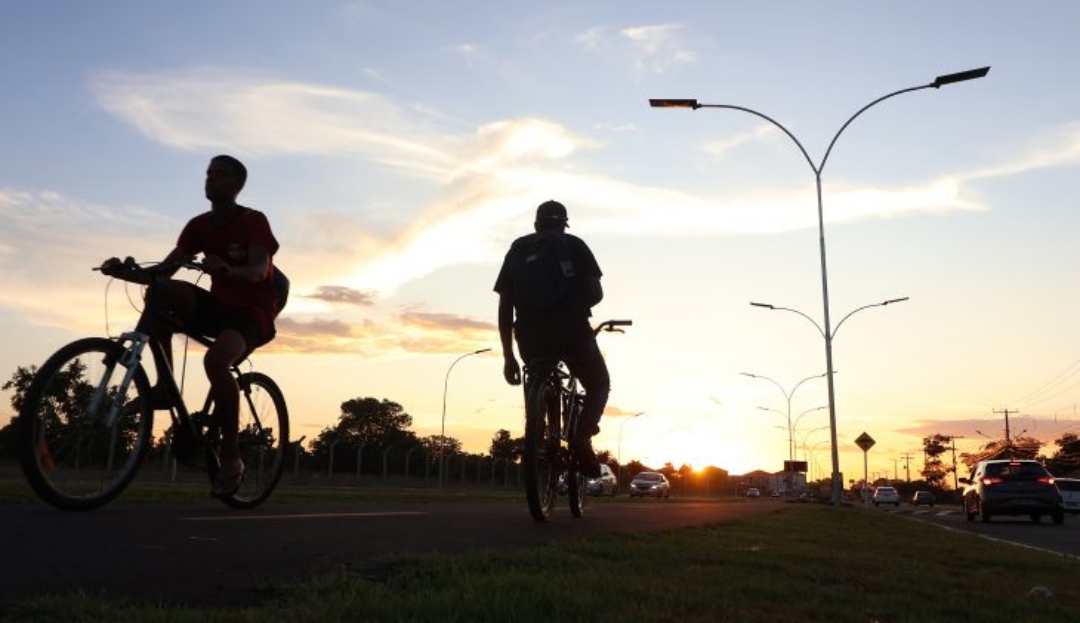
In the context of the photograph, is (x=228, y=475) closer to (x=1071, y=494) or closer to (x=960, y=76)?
(x=960, y=76)

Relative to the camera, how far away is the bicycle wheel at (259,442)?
260 inches

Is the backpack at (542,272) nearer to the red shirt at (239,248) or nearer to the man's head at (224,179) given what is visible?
the red shirt at (239,248)

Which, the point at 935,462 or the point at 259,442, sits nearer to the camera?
the point at 259,442

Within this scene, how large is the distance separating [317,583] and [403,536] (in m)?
2.04

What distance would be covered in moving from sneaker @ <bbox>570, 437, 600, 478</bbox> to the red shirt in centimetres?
241

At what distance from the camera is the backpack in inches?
261

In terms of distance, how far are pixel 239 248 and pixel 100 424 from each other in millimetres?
1246

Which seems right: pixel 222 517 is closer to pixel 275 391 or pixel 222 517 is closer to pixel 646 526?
pixel 275 391

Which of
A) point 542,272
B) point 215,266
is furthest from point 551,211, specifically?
point 215,266

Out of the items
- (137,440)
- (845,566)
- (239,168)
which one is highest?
(239,168)

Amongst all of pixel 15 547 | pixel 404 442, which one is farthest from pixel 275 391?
pixel 404 442

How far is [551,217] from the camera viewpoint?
7035 millimetres

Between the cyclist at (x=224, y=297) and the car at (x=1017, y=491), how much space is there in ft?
72.5

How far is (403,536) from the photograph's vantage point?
17.0 feet
